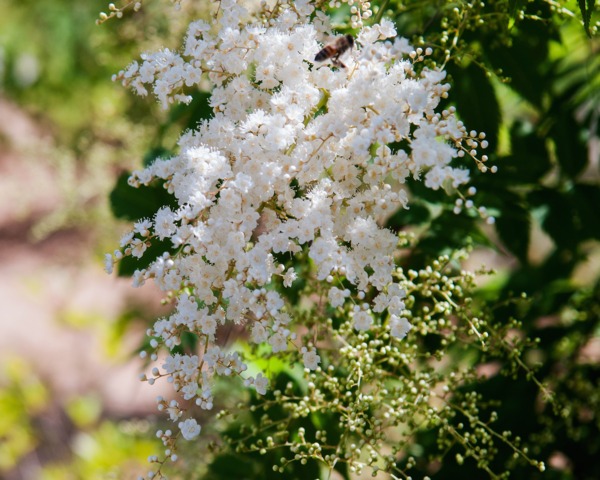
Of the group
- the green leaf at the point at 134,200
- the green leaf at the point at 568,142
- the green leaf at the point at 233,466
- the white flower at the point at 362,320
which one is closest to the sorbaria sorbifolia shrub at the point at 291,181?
the white flower at the point at 362,320

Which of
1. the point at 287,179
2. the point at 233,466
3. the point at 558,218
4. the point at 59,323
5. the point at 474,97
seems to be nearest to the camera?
the point at 287,179

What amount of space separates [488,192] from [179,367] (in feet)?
3.08

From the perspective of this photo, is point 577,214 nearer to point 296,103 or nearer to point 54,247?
point 296,103

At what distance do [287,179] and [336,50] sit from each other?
26 centimetres

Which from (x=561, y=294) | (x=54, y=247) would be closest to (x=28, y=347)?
(x=54, y=247)

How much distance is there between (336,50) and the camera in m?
1.29

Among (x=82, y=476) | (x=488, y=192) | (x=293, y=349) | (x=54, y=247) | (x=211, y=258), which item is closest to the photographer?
(x=211, y=258)

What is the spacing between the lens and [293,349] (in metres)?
1.53

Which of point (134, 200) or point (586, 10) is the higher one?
point (134, 200)

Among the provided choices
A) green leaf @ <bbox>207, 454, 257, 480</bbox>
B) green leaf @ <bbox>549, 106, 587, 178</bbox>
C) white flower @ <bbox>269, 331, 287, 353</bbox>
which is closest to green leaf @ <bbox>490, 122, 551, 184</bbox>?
green leaf @ <bbox>549, 106, 587, 178</bbox>

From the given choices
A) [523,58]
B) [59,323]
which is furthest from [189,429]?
[59,323]

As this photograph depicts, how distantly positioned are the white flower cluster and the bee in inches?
0.6

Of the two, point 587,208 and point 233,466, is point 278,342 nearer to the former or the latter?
point 233,466

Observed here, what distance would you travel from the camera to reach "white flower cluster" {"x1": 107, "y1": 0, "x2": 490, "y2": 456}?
1226 millimetres
